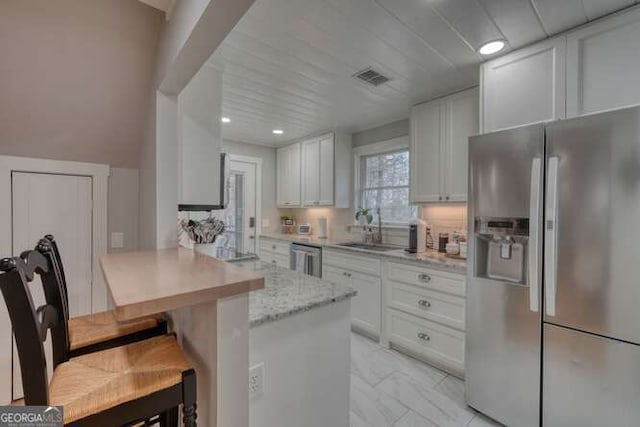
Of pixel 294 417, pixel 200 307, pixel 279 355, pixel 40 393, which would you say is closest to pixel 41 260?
pixel 40 393

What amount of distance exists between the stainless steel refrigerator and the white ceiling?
638mm

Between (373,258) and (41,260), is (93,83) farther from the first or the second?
(373,258)

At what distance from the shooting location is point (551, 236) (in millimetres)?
1564

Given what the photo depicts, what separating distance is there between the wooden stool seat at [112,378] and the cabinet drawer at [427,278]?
77.9 inches

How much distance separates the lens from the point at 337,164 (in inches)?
152

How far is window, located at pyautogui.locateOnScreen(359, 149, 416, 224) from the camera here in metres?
3.53

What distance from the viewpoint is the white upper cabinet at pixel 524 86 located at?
5.81ft

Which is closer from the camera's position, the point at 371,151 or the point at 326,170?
the point at 371,151

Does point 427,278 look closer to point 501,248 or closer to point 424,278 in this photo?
point 424,278

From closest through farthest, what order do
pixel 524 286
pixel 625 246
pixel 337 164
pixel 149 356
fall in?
pixel 149 356, pixel 625 246, pixel 524 286, pixel 337 164

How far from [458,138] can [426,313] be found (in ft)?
5.18

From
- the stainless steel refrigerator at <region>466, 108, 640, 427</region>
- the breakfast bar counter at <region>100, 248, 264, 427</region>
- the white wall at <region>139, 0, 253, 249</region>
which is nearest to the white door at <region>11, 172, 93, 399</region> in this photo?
the white wall at <region>139, 0, 253, 249</region>

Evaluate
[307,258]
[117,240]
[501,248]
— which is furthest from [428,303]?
[117,240]

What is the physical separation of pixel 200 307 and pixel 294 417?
2.32 ft
